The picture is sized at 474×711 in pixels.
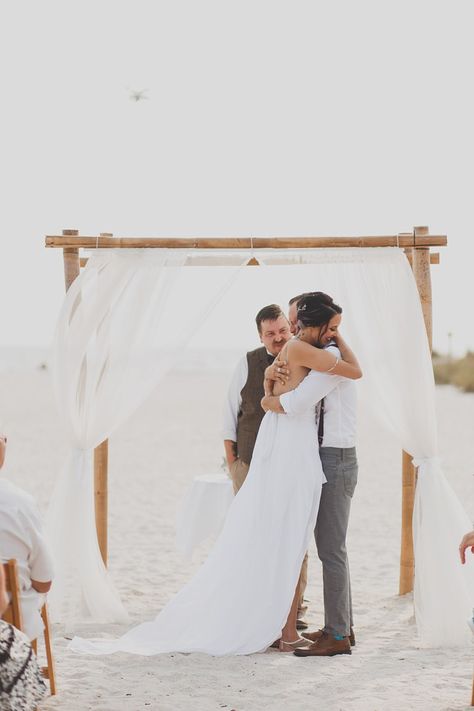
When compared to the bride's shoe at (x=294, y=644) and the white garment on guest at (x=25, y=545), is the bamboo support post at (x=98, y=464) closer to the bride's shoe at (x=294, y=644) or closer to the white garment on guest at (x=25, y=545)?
the bride's shoe at (x=294, y=644)

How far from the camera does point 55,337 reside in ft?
18.9

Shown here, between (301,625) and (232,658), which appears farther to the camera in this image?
(301,625)

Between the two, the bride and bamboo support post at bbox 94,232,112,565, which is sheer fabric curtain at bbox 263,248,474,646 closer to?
the bride

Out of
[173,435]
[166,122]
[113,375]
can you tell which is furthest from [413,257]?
[166,122]

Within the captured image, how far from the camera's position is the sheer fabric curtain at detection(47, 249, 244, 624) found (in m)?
5.62

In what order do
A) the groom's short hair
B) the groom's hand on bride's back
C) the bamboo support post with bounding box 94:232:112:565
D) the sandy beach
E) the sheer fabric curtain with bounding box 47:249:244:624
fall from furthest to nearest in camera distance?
the bamboo support post with bounding box 94:232:112:565
the sheer fabric curtain with bounding box 47:249:244:624
the groom's short hair
the groom's hand on bride's back
the sandy beach

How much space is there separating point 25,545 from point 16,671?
0.47 m

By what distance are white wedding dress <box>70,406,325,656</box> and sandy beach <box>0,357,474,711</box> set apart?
0.34 ft

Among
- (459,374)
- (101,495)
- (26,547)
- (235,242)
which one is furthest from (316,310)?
(459,374)

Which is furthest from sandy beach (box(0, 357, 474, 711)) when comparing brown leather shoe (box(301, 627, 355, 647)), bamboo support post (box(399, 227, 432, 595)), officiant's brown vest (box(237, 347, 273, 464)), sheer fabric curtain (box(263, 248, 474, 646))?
officiant's brown vest (box(237, 347, 273, 464))

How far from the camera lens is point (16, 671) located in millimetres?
3354

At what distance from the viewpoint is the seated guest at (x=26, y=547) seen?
360 cm

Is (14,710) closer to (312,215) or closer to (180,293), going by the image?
(180,293)

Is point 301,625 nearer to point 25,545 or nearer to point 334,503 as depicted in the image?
point 334,503
